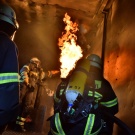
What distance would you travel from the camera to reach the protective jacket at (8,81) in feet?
7.14

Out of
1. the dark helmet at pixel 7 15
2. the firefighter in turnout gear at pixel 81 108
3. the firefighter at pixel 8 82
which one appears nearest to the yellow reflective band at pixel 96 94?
the firefighter in turnout gear at pixel 81 108

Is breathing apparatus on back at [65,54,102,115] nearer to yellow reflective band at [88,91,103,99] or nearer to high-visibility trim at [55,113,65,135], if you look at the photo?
yellow reflective band at [88,91,103,99]

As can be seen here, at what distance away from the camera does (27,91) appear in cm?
773

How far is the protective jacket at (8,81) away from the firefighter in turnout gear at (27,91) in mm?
4410

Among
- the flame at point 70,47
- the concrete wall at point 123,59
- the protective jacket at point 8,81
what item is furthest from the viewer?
the flame at point 70,47

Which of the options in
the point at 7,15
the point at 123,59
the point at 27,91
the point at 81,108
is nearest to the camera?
the point at 7,15

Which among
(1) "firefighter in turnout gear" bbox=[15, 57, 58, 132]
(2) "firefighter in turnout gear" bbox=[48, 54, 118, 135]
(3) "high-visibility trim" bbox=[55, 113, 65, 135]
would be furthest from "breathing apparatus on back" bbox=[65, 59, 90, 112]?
(1) "firefighter in turnout gear" bbox=[15, 57, 58, 132]

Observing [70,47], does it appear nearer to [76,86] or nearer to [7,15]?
[76,86]

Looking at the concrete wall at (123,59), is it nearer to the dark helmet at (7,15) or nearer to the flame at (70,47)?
the dark helmet at (7,15)

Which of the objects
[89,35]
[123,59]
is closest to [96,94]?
[123,59]

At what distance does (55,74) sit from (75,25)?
3.16 meters

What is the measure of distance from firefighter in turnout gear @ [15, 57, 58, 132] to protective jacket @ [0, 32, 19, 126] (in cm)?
441

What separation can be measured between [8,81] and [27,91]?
18.4ft

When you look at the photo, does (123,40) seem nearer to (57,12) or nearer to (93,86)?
(93,86)
